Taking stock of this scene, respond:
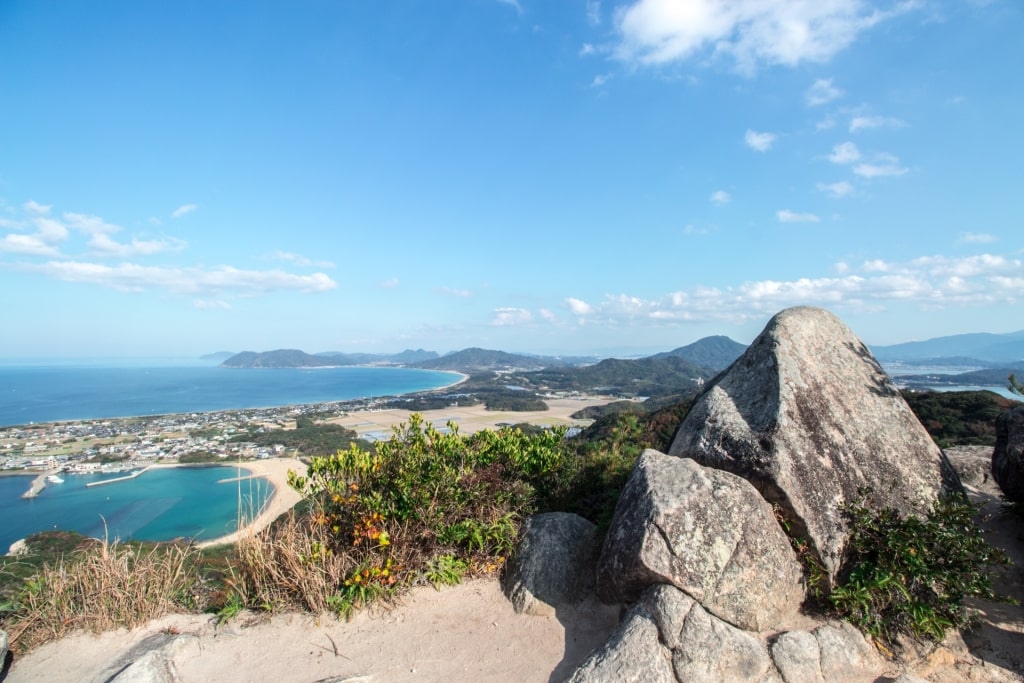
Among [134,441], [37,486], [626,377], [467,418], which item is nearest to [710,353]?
[626,377]

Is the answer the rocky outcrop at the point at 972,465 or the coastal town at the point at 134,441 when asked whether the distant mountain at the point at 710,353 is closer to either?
the coastal town at the point at 134,441

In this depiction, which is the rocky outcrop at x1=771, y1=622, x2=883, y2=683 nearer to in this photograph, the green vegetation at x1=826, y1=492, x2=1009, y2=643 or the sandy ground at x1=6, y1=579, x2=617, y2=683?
the green vegetation at x1=826, y1=492, x2=1009, y2=643

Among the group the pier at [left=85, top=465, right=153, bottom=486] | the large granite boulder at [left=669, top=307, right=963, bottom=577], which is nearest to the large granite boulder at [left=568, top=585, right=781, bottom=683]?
the large granite boulder at [left=669, top=307, right=963, bottom=577]

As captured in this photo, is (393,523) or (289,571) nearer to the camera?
(289,571)

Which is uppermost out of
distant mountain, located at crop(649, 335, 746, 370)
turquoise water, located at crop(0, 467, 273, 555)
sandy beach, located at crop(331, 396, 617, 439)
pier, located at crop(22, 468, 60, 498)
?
distant mountain, located at crop(649, 335, 746, 370)

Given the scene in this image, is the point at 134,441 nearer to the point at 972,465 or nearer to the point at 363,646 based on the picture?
the point at 363,646

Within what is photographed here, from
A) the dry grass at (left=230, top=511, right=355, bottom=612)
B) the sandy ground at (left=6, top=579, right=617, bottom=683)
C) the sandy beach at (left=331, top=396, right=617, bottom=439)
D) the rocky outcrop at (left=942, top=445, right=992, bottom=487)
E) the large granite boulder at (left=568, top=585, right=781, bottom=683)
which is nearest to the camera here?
the large granite boulder at (left=568, top=585, right=781, bottom=683)

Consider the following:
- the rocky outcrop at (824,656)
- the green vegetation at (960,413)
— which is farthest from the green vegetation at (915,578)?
the green vegetation at (960,413)
